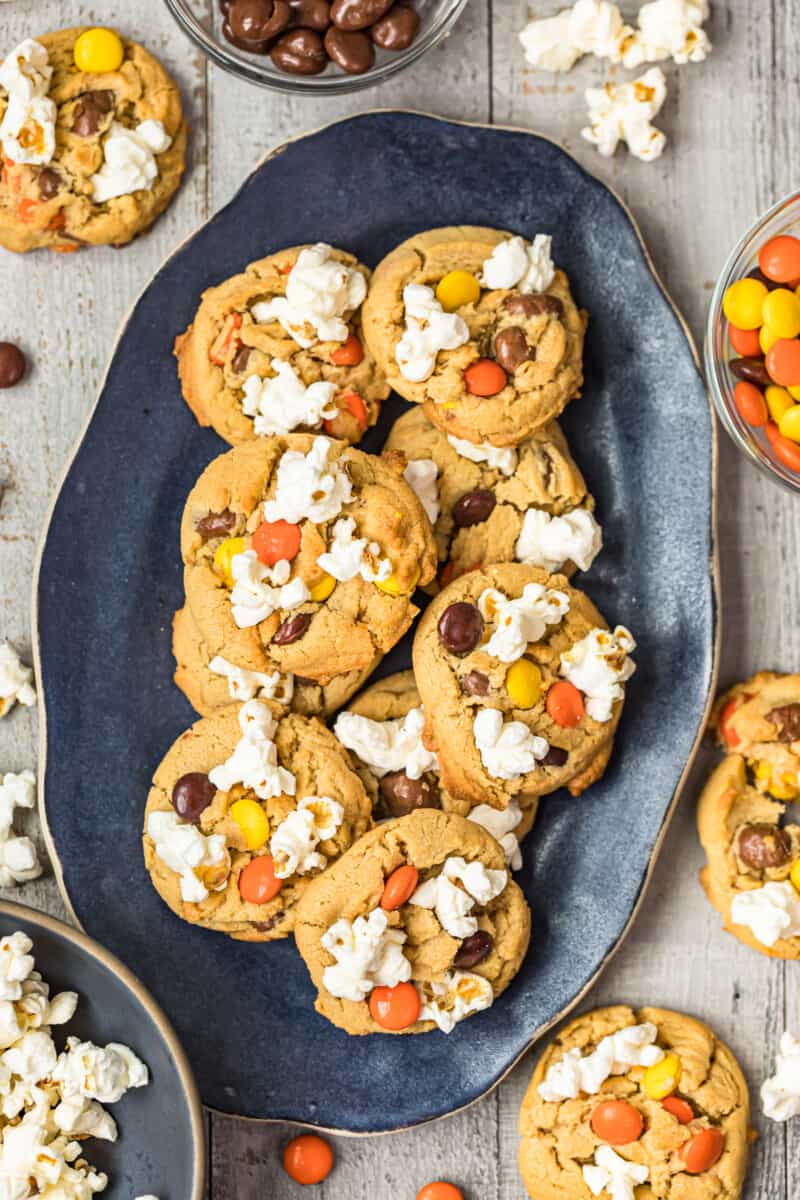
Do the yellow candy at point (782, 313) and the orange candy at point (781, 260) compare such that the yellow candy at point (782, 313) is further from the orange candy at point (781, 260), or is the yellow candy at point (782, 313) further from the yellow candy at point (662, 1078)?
the yellow candy at point (662, 1078)

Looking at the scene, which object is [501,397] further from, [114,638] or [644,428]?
[114,638]

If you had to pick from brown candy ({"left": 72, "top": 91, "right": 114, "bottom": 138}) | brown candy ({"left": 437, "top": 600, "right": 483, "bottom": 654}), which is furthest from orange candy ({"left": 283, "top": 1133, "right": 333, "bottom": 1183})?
brown candy ({"left": 72, "top": 91, "right": 114, "bottom": 138})

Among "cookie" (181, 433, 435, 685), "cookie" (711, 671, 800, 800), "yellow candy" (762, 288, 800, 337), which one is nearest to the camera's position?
"cookie" (181, 433, 435, 685)

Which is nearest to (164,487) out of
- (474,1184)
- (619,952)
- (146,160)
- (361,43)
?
(146,160)

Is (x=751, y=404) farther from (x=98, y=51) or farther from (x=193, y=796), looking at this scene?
(x=98, y=51)

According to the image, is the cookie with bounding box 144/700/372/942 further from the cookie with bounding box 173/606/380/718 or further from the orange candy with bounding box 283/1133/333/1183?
the orange candy with bounding box 283/1133/333/1183

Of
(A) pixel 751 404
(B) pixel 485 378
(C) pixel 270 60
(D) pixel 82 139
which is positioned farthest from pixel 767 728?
(D) pixel 82 139
